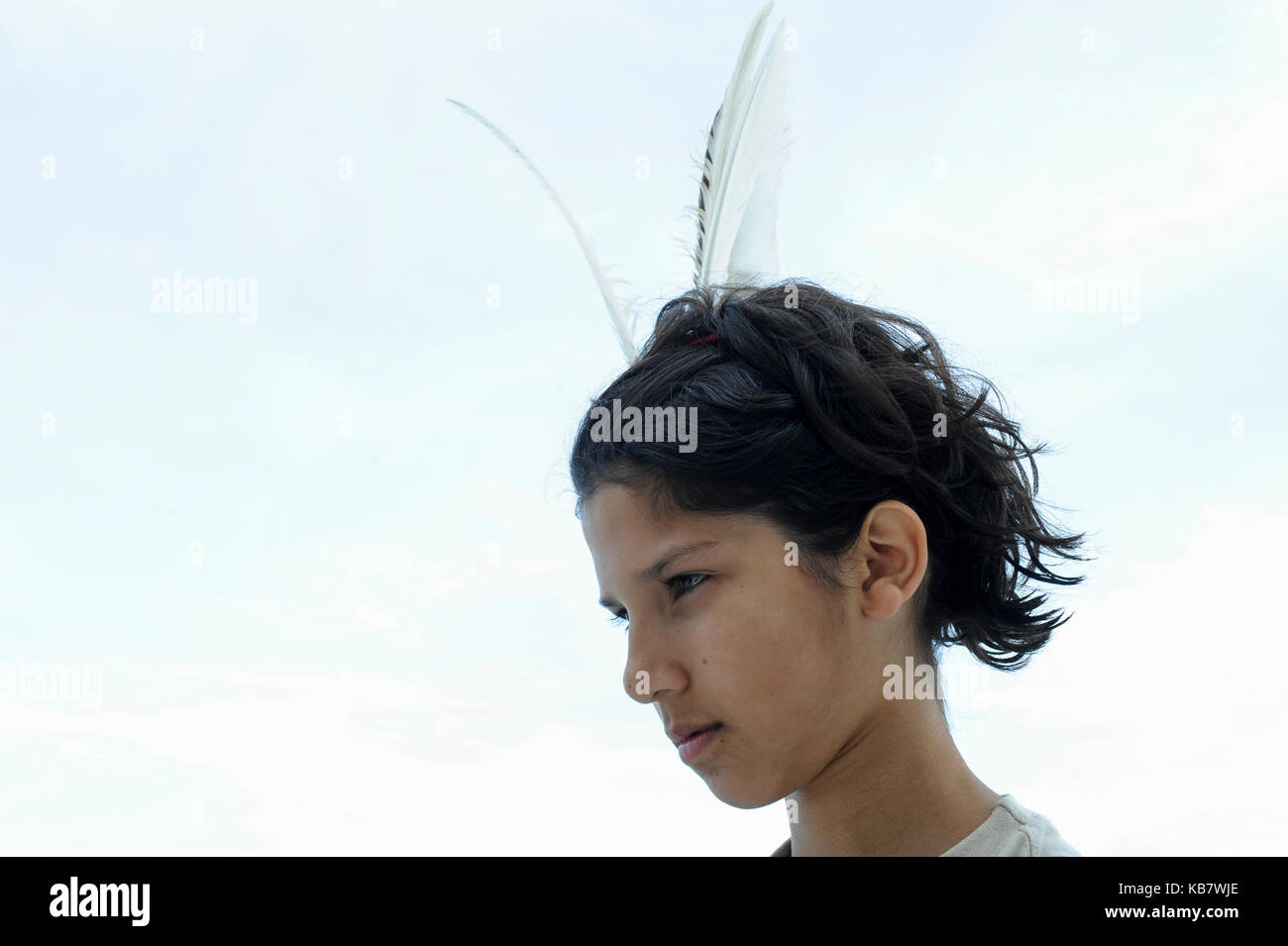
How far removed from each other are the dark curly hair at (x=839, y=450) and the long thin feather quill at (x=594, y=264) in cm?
33

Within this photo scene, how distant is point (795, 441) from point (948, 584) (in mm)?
407

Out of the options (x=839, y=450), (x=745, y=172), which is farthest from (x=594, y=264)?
(x=839, y=450)

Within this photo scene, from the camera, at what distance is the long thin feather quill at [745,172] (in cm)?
263

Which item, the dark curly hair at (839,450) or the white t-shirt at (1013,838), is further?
the dark curly hair at (839,450)

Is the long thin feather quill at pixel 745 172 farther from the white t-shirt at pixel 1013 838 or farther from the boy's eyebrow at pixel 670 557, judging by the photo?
the white t-shirt at pixel 1013 838

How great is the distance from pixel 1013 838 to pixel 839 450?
658mm

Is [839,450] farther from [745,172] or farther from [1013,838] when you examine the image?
[745,172]

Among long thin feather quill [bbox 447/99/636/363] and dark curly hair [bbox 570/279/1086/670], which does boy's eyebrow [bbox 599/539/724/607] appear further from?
long thin feather quill [bbox 447/99/636/363]

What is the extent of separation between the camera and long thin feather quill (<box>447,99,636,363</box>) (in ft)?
8.59

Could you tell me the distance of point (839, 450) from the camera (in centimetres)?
188

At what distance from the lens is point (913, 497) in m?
1.96

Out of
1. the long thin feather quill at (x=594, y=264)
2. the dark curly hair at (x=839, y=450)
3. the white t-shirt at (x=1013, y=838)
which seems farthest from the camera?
the long thin feather quill at (x=594, y=264)

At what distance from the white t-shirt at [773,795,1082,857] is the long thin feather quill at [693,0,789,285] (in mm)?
1270

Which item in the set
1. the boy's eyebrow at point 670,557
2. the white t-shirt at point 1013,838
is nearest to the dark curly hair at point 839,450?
the boy's eyebrow at point 670,557
